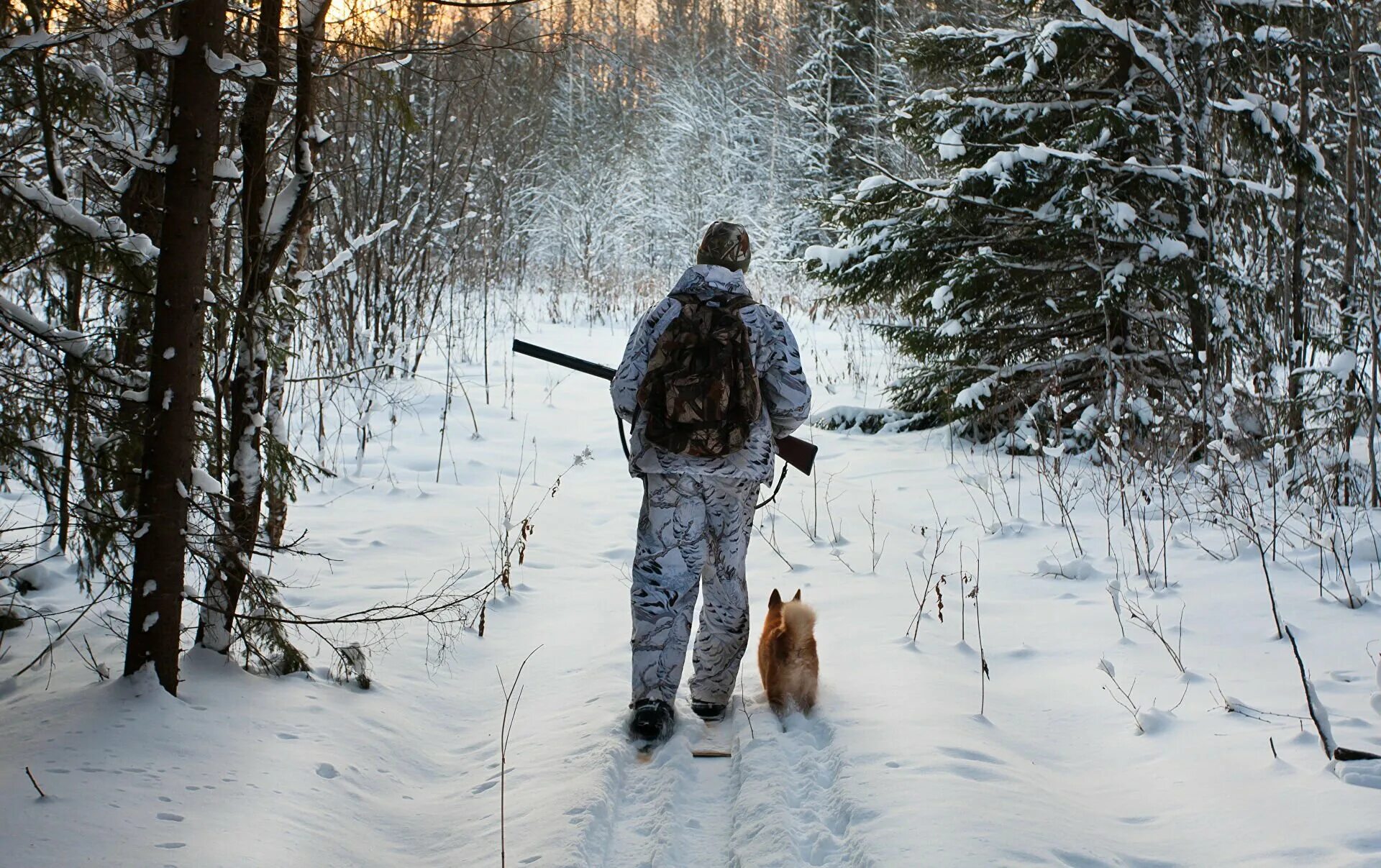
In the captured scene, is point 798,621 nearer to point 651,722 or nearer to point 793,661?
point 793,661

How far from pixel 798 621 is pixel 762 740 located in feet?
1.46

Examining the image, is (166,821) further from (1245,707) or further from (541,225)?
(541,225)

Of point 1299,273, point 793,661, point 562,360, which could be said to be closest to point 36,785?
point 793,661

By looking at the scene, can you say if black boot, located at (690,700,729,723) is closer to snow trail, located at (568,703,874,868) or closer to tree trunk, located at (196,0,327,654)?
snow trail, located at (568,703,874,868)

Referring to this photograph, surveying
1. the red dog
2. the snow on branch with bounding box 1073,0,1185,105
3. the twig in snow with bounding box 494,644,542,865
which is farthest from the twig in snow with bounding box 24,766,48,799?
the snow on branch with bounding box 1073,0,1185,105

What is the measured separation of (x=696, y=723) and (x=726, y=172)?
28394 mm

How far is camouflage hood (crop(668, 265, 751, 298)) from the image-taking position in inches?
136

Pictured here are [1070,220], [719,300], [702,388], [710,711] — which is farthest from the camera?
[1070,220]

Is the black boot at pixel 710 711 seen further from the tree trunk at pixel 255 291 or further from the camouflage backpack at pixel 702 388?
the tree trunk at pixel 255 291

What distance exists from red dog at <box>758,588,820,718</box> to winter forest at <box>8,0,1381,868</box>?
0.10 meters

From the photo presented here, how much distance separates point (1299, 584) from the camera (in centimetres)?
453

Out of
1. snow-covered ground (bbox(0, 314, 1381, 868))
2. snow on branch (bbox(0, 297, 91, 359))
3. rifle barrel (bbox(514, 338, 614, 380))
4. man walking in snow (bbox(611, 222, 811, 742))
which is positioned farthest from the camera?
rifle barrel (bbox(514, 338, 614, 380))

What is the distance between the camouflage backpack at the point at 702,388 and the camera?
3.27 meters

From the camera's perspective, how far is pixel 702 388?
128 inches
